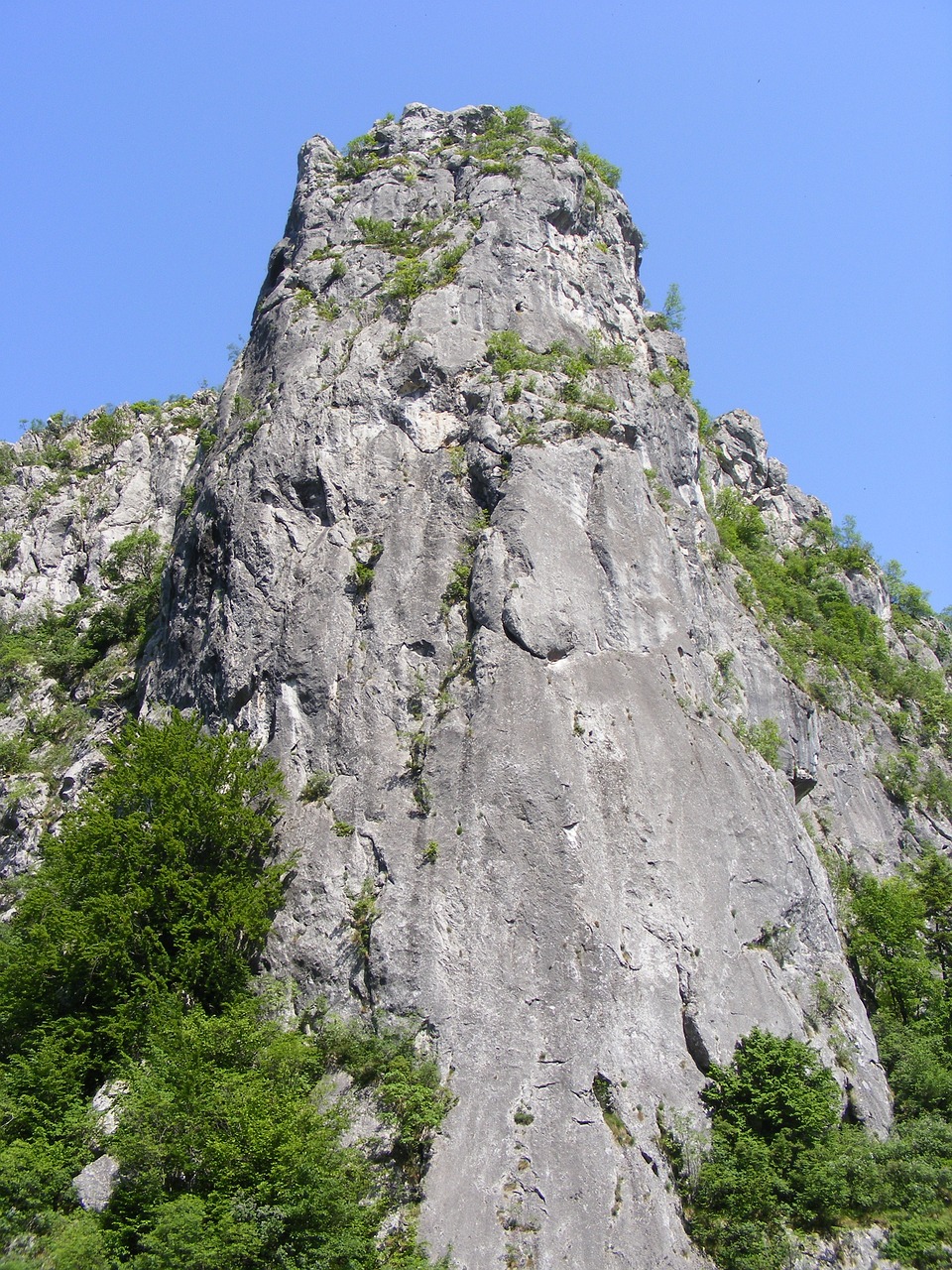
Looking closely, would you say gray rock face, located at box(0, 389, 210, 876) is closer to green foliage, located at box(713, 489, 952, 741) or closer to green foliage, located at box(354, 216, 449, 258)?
green foliage, located at box(354, 216, 449, 258)

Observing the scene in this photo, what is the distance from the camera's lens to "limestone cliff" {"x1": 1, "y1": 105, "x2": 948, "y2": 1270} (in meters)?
16.2

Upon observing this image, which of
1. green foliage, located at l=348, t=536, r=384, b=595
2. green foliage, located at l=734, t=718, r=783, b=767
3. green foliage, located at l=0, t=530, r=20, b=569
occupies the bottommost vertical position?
green foliage, located at l=734, t=718, r=783, b=767

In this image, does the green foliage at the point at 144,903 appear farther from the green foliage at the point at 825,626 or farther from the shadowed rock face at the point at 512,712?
the green foliage at the point at 825,626

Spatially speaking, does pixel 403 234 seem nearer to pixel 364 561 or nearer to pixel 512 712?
pixel 364 561

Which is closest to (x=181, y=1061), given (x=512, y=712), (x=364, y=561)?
(x=512, y=712)

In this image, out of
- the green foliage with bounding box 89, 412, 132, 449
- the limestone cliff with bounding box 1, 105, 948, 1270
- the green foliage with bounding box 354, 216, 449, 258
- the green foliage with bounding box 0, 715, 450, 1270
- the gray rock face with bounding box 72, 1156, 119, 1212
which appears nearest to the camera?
the green foliage with bounding box 0, 715, 450, 1270

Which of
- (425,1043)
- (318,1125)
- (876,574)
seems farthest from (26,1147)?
(876,574)

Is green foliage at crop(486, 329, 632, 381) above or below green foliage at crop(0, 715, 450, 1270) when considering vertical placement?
above

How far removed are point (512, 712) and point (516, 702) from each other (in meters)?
0.25

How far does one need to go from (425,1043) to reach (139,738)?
9206 millimetres

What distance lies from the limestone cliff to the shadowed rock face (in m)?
0.07

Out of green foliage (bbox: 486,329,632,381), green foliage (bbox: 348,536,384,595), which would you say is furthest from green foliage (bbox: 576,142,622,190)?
green foliage (bbox: 348,536,384,595)

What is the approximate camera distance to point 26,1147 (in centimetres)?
1505

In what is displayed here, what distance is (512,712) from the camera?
1973cm
